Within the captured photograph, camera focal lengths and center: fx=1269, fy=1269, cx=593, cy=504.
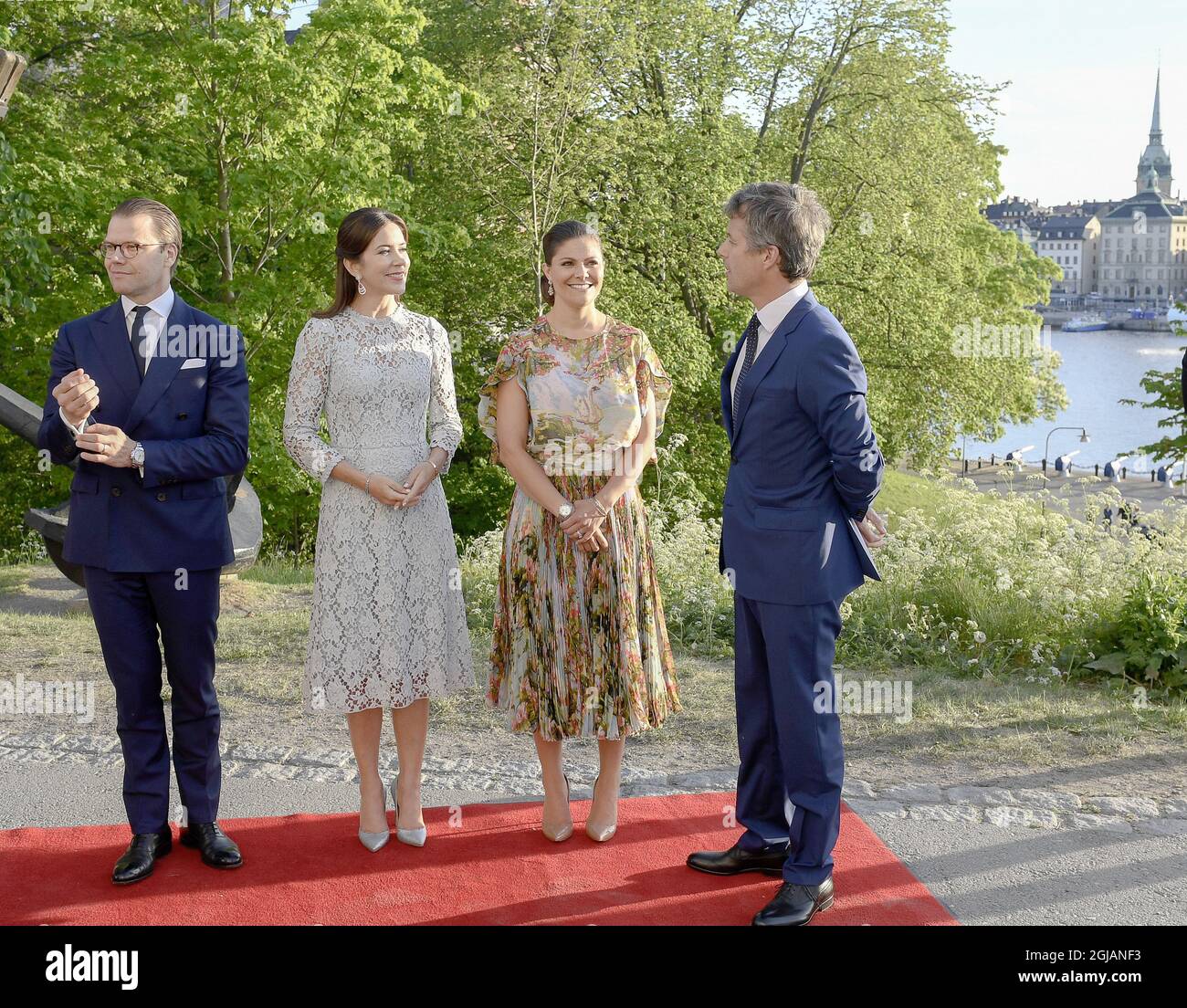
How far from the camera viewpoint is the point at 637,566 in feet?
15.3

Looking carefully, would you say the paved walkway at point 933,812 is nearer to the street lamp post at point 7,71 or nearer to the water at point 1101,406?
the street lamp post at point 7,71

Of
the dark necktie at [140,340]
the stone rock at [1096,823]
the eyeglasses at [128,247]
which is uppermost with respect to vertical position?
the eyeglasses at [128,247]

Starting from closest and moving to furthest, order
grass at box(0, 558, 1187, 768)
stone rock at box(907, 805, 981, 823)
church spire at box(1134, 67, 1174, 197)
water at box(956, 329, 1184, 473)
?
stone rock at box(907, 805, 981, 823) < grass at box(0, 558, 1187, 768) < water at box(956, 329, 1184, 473) < church spire at box(1134, 67, 1174, 197)

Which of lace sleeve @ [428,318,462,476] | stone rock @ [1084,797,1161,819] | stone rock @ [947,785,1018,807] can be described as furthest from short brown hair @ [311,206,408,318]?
stone rock @ [1084,797,1161,819]

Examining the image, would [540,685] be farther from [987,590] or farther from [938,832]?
[987,590]

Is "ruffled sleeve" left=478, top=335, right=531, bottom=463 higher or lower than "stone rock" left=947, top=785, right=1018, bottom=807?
higher

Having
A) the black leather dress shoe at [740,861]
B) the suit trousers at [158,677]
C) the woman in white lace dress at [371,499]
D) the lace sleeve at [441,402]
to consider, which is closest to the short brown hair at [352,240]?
the woman in white lace dress at [371,499]

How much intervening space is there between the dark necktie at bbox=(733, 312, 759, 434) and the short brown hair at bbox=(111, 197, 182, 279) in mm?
1878

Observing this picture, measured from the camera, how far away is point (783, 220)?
390 centimetres

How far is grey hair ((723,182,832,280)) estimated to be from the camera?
3.90 m

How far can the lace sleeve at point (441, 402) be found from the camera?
468 centimetres

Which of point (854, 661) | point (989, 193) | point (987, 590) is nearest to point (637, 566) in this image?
point (854, 661)

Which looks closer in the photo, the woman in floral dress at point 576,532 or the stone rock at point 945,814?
the woman in floral dress at point 576,532

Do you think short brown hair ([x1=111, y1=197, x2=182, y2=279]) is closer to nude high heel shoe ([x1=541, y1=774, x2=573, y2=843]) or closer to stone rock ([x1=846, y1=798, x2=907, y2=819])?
nude high heel shoe ([x1=541, y1=774, x2=573, y2=843])
